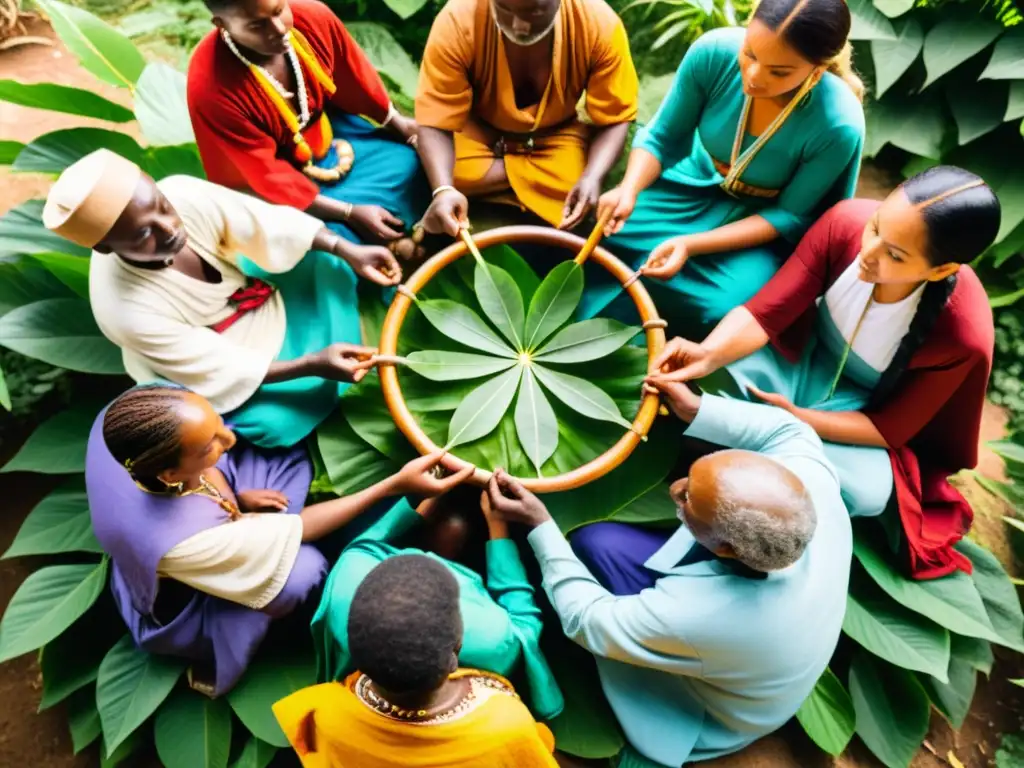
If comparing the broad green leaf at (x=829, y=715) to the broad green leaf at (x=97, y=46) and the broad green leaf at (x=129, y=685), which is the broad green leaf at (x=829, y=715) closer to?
the broad green leaf at (x=129, y=685)

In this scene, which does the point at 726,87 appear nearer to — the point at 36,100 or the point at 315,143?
the point at 315,143

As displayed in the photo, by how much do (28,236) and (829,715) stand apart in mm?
3010

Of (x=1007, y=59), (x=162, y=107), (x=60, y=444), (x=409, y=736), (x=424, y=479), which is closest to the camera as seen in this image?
(x=409, y=736)

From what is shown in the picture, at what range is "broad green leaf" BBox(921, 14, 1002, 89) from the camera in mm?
3033

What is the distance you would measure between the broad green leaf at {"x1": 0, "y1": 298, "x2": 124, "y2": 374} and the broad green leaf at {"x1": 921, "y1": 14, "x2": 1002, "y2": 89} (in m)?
3.30

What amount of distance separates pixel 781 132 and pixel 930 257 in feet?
2.12

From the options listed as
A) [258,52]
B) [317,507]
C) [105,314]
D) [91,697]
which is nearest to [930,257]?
[317,507]

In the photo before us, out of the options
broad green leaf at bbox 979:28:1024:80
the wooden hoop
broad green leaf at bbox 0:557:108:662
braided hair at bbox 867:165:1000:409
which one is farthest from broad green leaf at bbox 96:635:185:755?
broad green leaf at bbox 979:28:1024:80

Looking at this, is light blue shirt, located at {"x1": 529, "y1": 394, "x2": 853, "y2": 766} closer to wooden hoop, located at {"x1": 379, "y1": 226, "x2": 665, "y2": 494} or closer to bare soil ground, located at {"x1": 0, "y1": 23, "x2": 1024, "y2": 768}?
wooden hoop, located at {"x1": 379, "y1": 226, "x2": 665, "y2": 494}

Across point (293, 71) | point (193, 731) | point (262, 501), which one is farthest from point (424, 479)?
point (293, 71)

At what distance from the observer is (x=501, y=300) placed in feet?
7.30

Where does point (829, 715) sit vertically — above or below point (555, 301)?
below

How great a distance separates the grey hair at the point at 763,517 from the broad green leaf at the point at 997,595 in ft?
4.03

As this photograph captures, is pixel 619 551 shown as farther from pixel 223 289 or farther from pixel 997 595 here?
pixel 223 289
